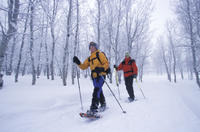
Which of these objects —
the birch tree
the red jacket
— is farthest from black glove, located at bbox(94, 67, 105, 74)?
the birch tree

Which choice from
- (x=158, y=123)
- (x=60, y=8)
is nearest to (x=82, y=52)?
(x=60, y=8)

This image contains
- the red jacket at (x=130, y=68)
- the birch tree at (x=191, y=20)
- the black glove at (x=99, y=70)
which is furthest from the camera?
the birch tree at (x=191, y=20)

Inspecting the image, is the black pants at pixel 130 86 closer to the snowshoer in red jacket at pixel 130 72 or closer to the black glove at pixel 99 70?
the snowshoer in red jacket at pixel 130 72

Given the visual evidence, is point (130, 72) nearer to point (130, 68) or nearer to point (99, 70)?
point (130, 68)

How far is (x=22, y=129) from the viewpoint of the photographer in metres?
2.47

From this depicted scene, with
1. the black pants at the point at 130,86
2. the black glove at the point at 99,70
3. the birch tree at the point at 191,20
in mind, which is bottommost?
the black pants at the point at 130,86

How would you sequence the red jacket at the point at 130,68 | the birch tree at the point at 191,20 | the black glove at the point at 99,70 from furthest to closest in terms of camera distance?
1. the birch tree at the point at 191,20
2. the red jacket at the point at 130,68
3. the black glove at the point at 99,70

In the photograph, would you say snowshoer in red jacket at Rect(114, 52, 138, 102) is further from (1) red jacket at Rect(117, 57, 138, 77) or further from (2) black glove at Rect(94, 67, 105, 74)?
(2) black glove at Rect(94, 67, 105, 74)

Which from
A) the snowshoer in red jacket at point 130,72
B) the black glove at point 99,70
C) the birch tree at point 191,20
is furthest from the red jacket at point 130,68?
the birch tree at point 191,20

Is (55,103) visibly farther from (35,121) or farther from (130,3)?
(130,3)

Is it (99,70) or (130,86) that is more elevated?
(99,70)

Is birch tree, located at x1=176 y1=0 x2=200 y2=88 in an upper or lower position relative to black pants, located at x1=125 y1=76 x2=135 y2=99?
upper

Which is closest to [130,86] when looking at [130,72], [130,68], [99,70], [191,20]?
[130,72]

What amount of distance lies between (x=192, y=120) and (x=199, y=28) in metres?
9.13
